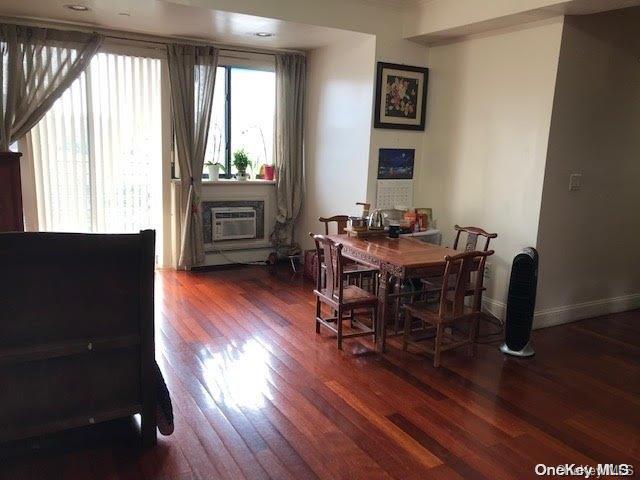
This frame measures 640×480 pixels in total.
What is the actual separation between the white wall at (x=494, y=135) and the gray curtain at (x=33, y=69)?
328 centimetres

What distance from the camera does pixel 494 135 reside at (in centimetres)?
421

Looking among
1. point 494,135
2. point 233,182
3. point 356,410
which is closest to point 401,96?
point 494,135

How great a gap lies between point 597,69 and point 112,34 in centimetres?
420

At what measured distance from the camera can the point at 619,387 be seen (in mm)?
3119

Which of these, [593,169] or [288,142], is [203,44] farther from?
[593,169]

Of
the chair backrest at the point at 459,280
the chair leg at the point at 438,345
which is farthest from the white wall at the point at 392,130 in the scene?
the chair leg at the point at 438,345

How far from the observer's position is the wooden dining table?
10.5ft

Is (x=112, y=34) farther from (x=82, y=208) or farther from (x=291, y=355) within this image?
(x=291, y=355)

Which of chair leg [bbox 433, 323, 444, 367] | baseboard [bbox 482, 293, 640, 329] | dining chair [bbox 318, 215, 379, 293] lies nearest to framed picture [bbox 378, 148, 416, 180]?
dining chair [bbox 318, 215, 379, 293]

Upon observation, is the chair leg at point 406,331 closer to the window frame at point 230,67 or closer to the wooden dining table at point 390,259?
the wooden dining table at point 390,259

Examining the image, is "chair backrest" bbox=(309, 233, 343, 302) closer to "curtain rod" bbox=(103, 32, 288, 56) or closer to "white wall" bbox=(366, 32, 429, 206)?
"white wall" bbox=(366, 32, 429, 206)

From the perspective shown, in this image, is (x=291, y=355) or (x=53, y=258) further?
(x=291, y=355)

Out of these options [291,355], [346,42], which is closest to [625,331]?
[291,355]
